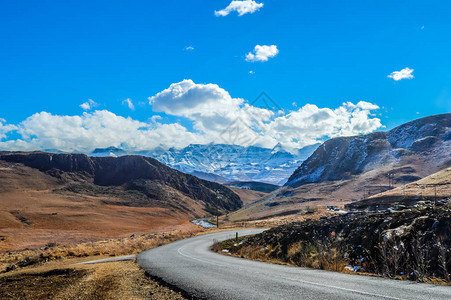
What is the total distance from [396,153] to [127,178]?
151 metres

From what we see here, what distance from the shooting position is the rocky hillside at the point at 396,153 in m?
145

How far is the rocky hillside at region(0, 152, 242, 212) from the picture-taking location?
133m

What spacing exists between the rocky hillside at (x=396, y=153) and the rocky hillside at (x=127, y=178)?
213ft

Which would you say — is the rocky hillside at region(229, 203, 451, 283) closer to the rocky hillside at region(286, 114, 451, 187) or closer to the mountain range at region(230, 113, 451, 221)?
the mountain range at region(230, 113, 451, 221)

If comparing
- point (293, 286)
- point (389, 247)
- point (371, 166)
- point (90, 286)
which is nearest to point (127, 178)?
point (371, 166)

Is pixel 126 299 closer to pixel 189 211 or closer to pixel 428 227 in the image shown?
pixel 428 227

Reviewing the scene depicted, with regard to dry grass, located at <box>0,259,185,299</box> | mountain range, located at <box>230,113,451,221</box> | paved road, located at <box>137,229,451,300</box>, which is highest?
mountain range, located at <box>230,113,451,221</box>

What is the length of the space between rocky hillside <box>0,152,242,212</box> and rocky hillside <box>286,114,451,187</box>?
64974 millimetres

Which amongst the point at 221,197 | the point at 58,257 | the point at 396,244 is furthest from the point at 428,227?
the point at 221,197

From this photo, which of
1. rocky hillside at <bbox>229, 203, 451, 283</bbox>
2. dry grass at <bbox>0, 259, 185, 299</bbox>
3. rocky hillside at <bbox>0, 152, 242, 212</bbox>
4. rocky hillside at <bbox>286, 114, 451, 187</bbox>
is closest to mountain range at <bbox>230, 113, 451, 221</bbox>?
rocky hillside at <bbox>286, 114, 451, 187</bbox>

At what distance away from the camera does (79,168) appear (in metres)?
149

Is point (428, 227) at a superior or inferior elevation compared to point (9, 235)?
superior

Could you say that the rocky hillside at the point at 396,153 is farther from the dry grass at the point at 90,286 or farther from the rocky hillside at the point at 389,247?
the dry grass at the point at 90,286

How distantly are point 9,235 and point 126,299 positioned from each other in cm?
6219
